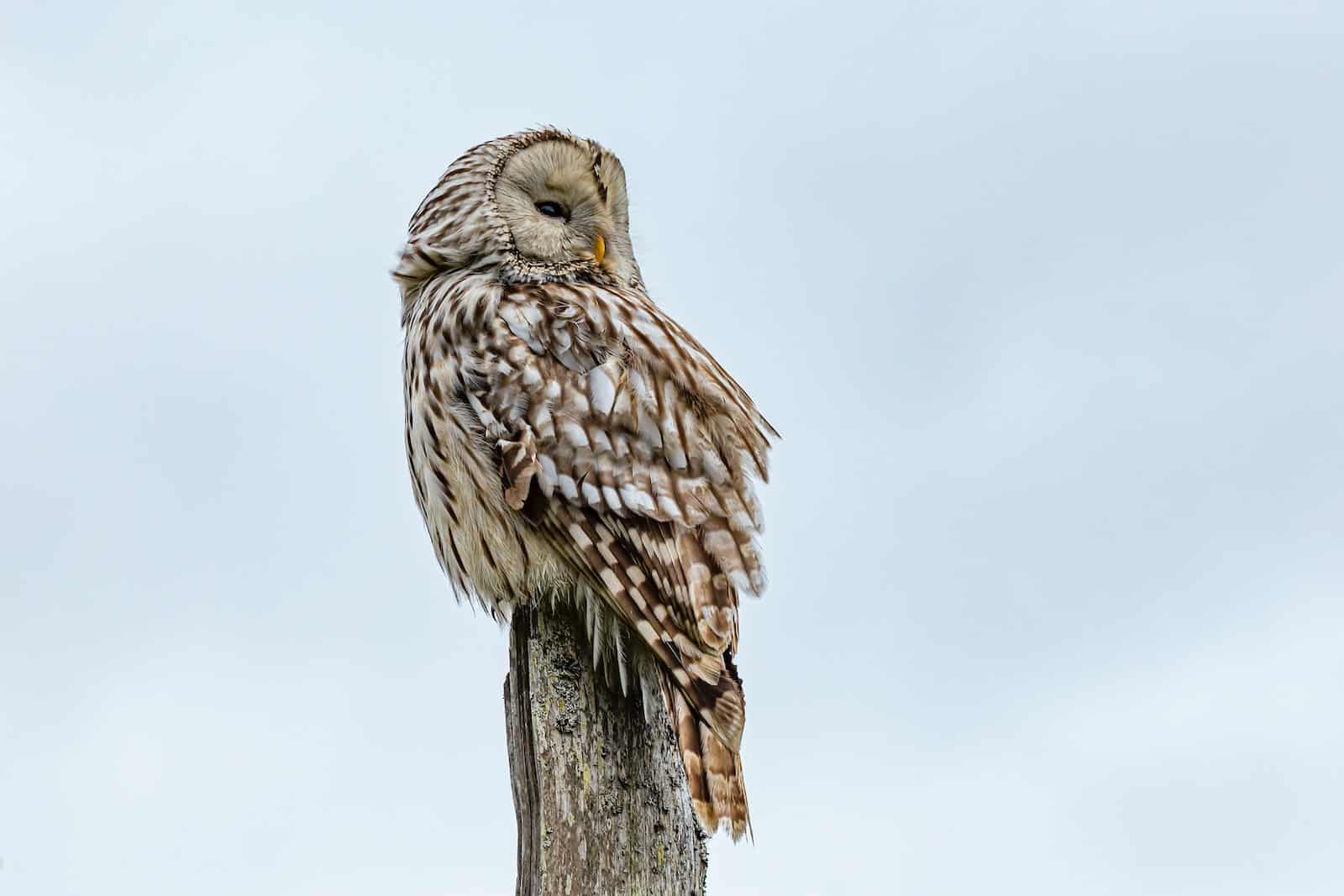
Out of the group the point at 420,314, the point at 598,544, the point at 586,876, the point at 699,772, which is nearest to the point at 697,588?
the point at 598,544

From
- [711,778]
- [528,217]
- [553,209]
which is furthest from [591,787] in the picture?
[553,209]

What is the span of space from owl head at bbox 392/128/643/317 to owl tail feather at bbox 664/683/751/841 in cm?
209

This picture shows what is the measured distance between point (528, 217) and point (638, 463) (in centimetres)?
152

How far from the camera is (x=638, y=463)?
5.11 metres

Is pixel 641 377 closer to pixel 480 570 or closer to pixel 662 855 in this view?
pixel 480 570

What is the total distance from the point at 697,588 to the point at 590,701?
590mm

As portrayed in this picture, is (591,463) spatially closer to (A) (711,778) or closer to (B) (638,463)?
(B) (638,463)

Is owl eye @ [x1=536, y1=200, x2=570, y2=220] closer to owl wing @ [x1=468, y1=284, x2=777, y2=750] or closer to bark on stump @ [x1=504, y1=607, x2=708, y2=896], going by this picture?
owl wing @ [x1=468, y1=284, x2=777, y2=750]

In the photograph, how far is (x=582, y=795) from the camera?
426 cm

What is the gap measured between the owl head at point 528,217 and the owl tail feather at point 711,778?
209 cm

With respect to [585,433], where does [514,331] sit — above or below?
above

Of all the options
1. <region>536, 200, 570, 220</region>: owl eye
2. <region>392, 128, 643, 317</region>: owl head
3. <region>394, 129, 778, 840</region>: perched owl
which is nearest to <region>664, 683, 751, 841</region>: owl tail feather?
<region>394, 129, 778, 840</region>: perched owl

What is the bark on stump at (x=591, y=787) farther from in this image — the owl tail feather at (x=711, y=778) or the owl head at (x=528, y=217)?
the owl head at (x=528, y=217)

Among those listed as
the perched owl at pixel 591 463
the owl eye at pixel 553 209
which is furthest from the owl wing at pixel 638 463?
the owl eye at pixel 553 209
